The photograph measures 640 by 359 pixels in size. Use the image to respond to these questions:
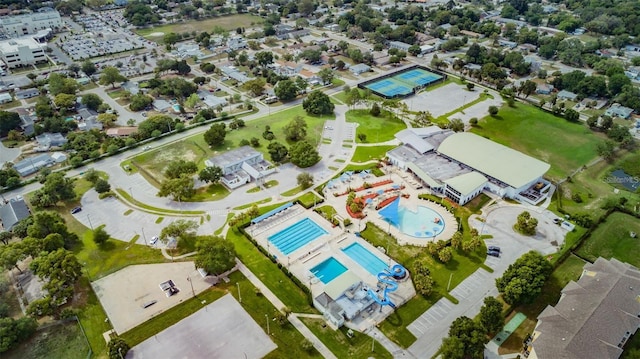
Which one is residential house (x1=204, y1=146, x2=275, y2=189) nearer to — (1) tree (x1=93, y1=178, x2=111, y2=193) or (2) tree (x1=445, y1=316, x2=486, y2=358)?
(1) tree (x1=93, y1=178, x2=111, y2=193)

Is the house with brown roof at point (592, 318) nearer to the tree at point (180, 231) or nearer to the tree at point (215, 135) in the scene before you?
the tree at point (180, 231)

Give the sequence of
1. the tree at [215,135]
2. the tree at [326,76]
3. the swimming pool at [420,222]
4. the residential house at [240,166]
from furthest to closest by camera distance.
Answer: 1. the tree at [326,76]
2. the tree at [215,135]
3. the residential house at [240,166]
4. the swimming pool at [420,222]

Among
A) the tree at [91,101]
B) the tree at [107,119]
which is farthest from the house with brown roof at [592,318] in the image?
the tree at [91,101]

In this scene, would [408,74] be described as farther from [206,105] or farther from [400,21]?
[206,105]

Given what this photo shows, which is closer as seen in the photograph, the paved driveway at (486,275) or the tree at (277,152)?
the paved driveway at (486,275)

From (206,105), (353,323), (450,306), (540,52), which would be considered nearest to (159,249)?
(353,323)
